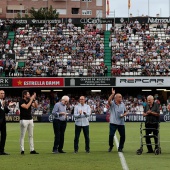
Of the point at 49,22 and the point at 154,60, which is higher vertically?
the point at 49,22

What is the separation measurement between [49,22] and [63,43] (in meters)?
5.77

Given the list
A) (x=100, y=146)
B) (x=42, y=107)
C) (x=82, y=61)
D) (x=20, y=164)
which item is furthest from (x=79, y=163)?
(x=82, y=61)

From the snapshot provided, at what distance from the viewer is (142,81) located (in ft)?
194

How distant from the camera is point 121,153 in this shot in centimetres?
2011

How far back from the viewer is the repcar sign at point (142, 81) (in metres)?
59.0

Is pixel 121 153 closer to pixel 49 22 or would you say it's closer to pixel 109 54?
pixel 109 54

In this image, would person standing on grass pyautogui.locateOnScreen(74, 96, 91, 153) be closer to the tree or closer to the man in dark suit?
the man in dark suit

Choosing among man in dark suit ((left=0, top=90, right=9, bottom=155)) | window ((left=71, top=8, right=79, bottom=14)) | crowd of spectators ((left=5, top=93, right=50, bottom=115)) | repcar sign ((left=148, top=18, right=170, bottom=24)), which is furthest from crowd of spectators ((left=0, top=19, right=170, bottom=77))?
window ((left=71, top=8, right=79, bottom=14))

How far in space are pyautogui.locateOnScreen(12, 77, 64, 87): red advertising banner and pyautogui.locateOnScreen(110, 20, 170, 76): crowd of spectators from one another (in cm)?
570

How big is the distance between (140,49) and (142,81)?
693 cm

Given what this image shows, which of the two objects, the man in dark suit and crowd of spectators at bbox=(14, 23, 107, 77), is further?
crowd of spectators at bbox=(14, 23, 107, 77)

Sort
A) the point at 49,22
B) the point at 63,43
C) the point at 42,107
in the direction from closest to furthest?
1. the point at 42,107
2. the point at 63,43
3. the point at 49,22

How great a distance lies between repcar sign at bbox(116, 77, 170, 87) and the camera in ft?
193

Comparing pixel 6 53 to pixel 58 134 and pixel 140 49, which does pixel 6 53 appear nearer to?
pixel 140 49
